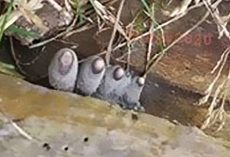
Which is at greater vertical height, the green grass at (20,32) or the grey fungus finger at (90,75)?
the green grass at (20,32)

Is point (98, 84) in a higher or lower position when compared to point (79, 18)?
lower

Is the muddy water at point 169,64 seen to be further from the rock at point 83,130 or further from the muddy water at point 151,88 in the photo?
the rock at point 83,130

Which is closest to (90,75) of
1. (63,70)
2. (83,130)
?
(63,70)

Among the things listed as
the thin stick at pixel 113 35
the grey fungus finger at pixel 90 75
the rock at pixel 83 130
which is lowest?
the rock at pixel 83 130

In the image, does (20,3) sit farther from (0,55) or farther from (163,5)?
(163,5)

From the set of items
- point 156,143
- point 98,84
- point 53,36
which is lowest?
point 156,143

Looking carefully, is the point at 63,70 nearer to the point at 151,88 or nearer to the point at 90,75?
the point at 90,75

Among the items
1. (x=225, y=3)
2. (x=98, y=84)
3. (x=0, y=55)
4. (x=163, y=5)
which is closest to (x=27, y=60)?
(x=0, y=55)

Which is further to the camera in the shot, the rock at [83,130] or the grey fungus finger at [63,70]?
the grey fungus finger at [63,70]

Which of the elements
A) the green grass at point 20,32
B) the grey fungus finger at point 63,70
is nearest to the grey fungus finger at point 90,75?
the grey fungus finger at point 63,70

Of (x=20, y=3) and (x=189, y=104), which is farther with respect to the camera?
(x=189, y=104)
